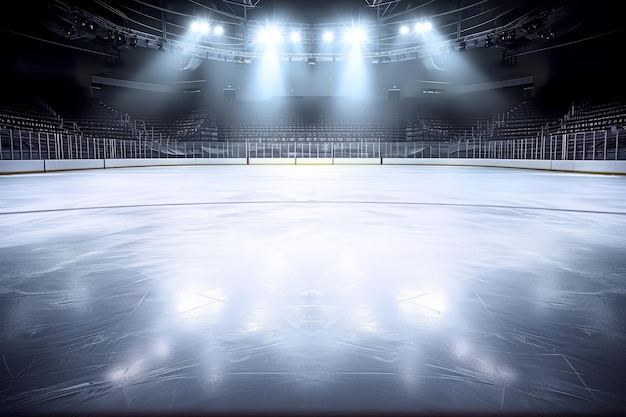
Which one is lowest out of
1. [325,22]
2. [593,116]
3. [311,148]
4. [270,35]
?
[311,148]

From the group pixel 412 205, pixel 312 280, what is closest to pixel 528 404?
pixel 312 280

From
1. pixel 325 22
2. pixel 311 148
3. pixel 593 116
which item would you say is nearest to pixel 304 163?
pixel 311 148

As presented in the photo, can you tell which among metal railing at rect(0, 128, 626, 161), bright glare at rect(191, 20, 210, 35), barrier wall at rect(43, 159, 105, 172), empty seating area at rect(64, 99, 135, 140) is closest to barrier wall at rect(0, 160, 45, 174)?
metal railing at rect(0, 128, 626, 161)

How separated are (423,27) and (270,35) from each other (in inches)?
299

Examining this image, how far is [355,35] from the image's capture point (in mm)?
22750

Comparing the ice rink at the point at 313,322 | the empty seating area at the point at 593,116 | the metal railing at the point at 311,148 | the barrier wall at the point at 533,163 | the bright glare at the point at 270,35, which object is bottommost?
the ice rink at the point at 313,322

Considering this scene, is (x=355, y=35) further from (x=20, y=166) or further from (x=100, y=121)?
(x=20, y=166)

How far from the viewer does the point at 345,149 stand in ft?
78.1

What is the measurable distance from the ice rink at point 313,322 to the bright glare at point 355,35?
21295 mm

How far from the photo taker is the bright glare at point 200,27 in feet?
70.8

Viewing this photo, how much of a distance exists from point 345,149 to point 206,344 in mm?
22821

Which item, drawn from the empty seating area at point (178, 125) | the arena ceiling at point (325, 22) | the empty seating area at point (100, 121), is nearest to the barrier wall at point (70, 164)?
the arena ceiling at point (325, 22)

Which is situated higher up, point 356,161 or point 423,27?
point 423,27

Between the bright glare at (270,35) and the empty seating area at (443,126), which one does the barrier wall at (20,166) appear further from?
the empty seating area at (443,126)
